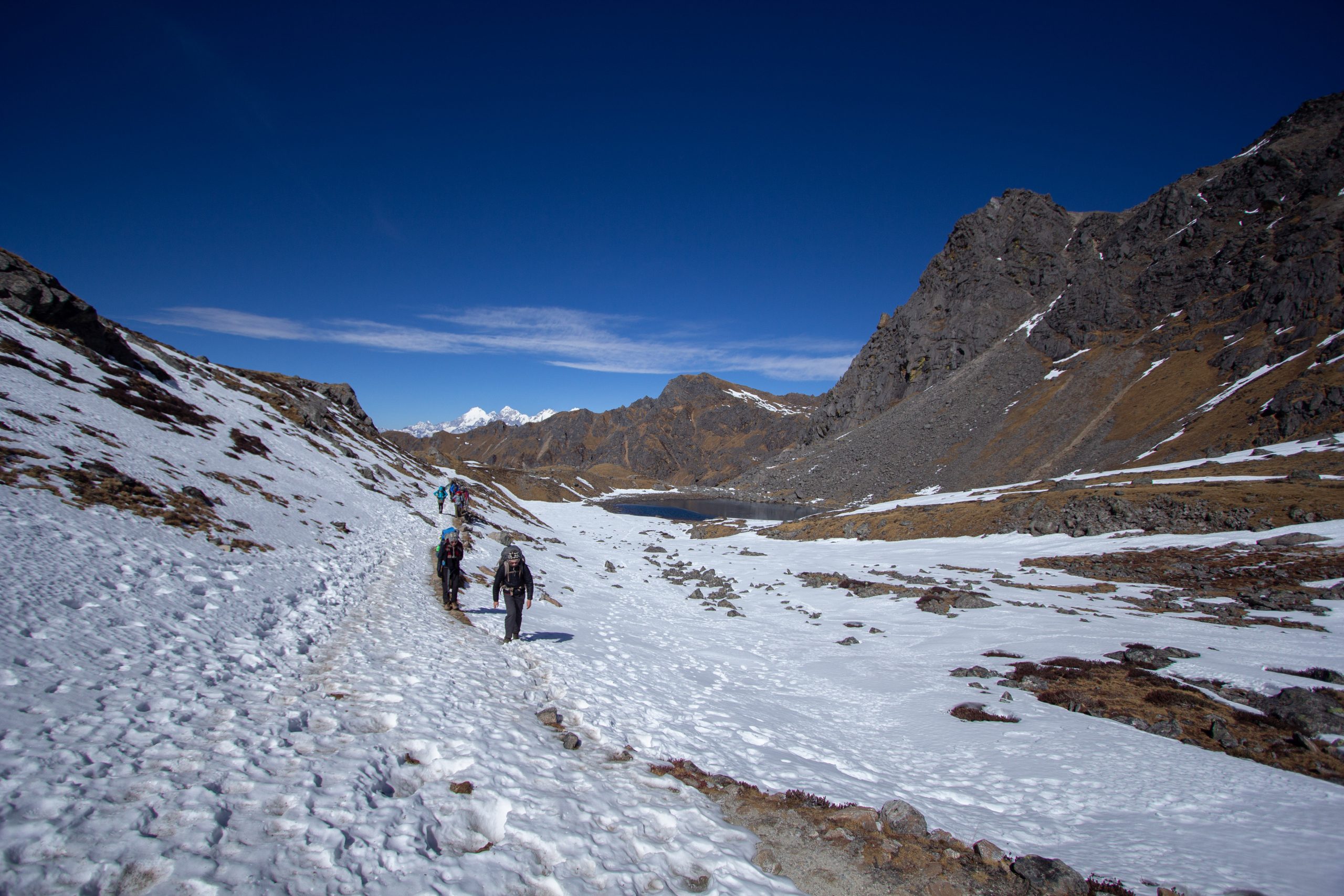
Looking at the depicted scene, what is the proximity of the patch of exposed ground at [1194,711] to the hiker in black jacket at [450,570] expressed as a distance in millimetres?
15830

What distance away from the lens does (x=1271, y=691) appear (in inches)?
492

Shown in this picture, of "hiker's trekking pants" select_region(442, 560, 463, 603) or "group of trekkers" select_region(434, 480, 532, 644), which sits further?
"hiker's trekking pants" select_region(442, 560, 463, 603)

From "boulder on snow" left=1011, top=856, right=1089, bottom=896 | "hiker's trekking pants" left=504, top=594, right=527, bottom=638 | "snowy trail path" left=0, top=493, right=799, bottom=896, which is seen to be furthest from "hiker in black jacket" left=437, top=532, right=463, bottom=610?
"boulder on snow" left=1011, top=856, right=1089, bottom=896

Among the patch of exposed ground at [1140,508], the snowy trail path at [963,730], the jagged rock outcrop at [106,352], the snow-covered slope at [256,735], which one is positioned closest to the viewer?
the snow-covered slope at [256,735]

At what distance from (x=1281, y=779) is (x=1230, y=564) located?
25328mm

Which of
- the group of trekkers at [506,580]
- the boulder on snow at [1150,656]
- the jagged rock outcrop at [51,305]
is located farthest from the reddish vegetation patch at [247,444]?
the boulder on snow at [1150,656]

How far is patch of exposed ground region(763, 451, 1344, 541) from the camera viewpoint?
3147 cm

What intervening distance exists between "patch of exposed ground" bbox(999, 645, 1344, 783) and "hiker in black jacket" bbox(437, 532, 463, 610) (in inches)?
623

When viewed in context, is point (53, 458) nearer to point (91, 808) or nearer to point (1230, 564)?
point (91, 808)

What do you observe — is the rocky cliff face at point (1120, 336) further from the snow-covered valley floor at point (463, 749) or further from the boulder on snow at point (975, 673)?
the snow-covered valley floor at point (463, 749)

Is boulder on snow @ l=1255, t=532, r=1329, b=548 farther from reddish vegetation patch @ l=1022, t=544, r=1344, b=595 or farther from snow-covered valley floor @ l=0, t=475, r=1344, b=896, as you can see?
snow-covered valley floor @ l=0, t=475, r=1344, b=896

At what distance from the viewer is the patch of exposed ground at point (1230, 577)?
799 inches

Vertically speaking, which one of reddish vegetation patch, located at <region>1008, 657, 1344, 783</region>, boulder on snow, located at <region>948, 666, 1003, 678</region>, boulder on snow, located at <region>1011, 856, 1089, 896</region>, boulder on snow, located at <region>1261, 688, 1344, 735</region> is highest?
boulder on snow, located at <region>1261, 688, 1344, 735</region>

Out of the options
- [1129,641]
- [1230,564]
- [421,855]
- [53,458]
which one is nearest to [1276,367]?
[1230,564]
